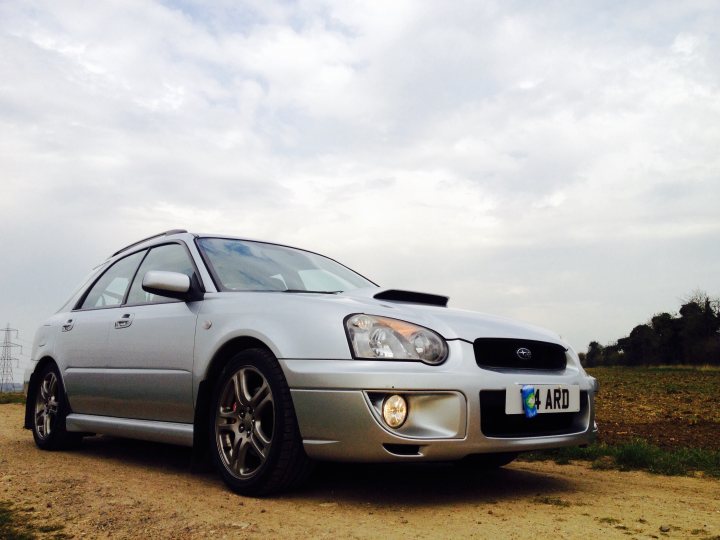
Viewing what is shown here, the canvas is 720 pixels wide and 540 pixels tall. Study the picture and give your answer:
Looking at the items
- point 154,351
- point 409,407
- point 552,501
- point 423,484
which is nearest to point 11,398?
point 154,351

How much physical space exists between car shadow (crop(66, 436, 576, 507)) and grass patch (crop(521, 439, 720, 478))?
0.76 metres

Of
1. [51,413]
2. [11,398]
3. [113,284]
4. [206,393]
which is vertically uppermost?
[113,284]

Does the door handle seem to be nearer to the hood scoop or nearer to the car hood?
the car hood

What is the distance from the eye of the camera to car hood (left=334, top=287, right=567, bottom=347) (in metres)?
3.59

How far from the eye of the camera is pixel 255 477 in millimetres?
3607

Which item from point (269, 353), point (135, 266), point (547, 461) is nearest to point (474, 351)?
point (269, 353)

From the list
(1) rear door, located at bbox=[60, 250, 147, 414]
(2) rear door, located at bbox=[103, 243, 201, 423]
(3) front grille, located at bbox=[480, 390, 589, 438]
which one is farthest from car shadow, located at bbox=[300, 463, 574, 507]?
(1) rear door, located at bbox=[60, 250, 147, 414]

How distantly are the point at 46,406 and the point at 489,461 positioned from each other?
3644 mm

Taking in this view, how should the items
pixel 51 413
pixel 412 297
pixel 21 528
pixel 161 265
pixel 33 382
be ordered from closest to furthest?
pixel 21 528 < pixel 412 297 < pixel 161 265 < pixel 51 413 < pixel 33 382

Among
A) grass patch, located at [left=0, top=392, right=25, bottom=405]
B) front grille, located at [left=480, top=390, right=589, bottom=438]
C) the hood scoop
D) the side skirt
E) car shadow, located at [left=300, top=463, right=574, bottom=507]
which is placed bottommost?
grass patch, located at [left=0, top=392, right=25, bottom=405]

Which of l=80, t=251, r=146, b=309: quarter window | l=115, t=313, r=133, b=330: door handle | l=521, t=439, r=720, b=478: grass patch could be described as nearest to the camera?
l=115, t=313, r=133, b=330: door handle

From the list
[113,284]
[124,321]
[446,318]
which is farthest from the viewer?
[113,284]

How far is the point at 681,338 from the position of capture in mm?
54188

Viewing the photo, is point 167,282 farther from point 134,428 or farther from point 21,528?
point 21,528
